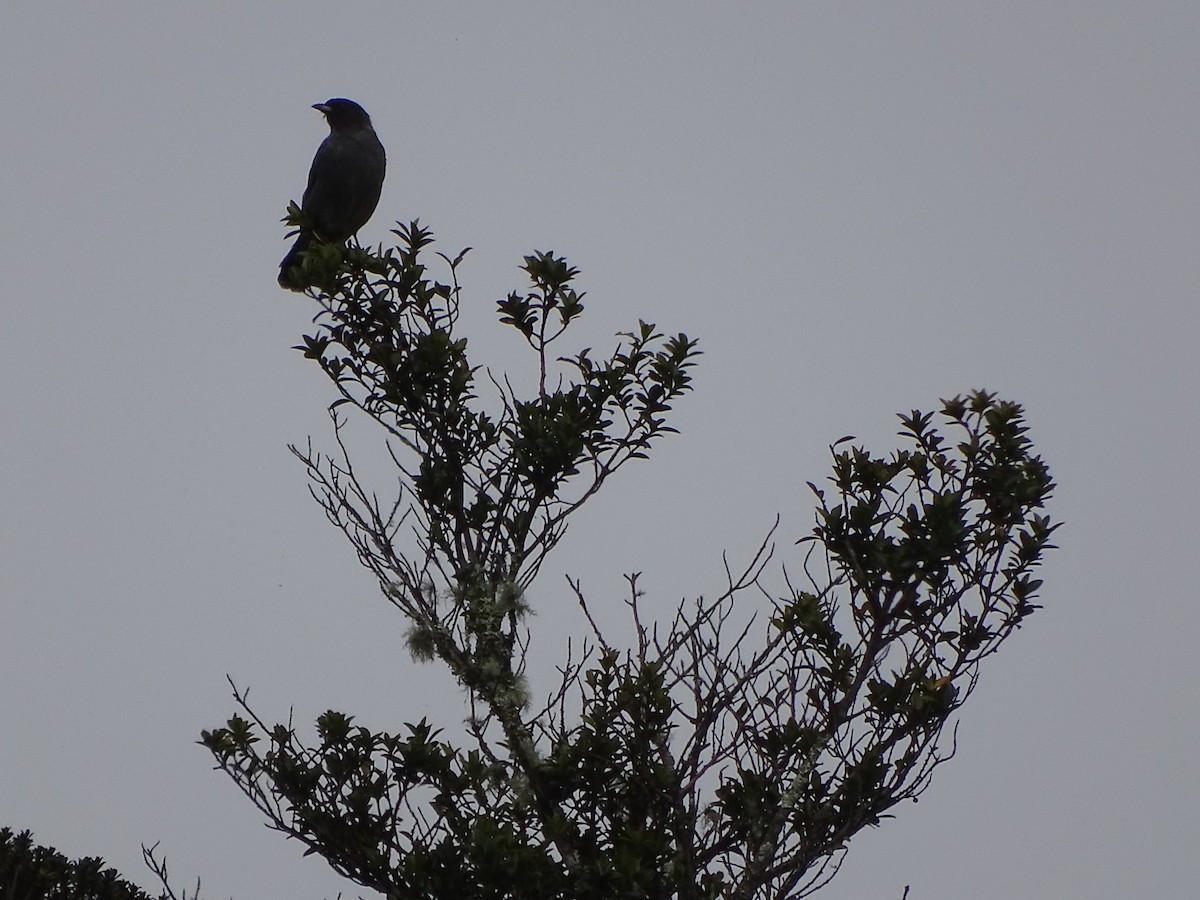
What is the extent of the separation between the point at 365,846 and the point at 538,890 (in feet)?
1.87

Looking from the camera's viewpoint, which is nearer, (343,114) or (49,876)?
(49,876)

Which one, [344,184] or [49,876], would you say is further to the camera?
[344,184]

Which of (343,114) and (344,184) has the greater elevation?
(343,114)

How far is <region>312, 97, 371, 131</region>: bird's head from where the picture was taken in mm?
6691

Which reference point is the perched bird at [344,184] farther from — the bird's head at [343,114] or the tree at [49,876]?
the tree at [49,876]

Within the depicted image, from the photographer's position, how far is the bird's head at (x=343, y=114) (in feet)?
22.0

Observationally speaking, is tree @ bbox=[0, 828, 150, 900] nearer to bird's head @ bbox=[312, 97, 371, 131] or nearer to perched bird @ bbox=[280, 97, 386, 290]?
perched bird @ bbox=[280, 97, 386, 290]

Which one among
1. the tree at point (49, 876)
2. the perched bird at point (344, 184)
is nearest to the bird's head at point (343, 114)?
the perched bird at point (344, 184)

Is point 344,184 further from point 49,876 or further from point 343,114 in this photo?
point 49,876

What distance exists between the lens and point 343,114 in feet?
22.0

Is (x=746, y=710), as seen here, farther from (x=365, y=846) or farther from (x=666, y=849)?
(x=365, y=846)

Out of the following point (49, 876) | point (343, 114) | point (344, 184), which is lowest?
point (49, 876)

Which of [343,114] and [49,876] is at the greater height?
[343,114]

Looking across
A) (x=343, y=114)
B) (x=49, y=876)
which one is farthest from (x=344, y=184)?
(x=49, y=876)
